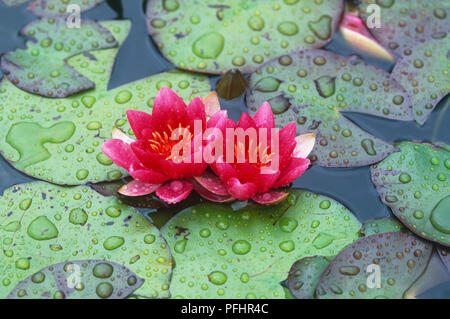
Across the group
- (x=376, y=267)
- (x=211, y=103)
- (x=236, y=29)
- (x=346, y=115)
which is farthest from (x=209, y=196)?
(x=236, y=29)

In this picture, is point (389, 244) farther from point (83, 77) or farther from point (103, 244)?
point (83, 77)

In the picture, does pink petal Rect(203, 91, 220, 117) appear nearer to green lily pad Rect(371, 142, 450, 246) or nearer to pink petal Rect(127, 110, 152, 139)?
pink petal Rect(127, 110, 152, 139)

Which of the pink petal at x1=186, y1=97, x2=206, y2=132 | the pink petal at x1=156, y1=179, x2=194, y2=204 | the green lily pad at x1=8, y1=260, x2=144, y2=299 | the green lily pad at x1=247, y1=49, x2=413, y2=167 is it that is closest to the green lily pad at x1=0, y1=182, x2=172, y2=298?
the green lily pad at x1=8, y1=260, x2=144, y2=299

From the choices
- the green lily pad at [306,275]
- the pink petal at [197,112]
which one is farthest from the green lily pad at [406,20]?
the green lily pad at [306,275]

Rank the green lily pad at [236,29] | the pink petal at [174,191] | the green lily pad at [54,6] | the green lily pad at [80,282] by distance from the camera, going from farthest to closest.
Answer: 1. the green lily pad at [54,6]
2. the green lily pad at [236,29]
3. the pink petal at [174,191]
4. the green lily pad at [80,282]

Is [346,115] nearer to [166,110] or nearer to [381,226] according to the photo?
[381,226]

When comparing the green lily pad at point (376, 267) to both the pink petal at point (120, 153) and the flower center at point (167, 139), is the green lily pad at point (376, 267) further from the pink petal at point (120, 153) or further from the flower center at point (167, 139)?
the pink petal at point (120, 153)

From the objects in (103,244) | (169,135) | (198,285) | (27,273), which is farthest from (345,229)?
(27,273)
